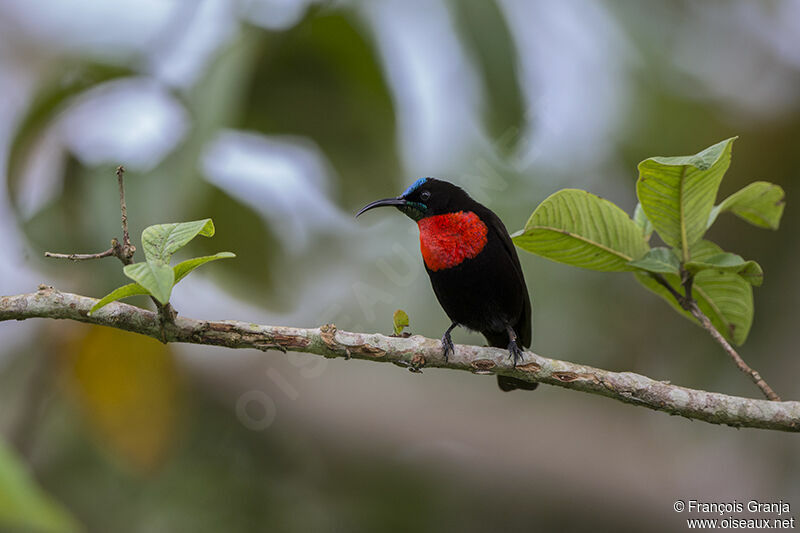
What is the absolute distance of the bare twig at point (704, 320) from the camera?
1.92 meters

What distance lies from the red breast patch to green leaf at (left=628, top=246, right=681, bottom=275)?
0.64 m

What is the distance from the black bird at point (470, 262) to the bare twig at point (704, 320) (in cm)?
57

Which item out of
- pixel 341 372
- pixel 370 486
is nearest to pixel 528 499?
pixel 370 486

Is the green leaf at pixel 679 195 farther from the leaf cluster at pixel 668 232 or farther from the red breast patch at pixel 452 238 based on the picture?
the red breast patch at pixel 452 238

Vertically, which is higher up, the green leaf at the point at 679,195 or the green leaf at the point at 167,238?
the green leaf at the point at 679,195

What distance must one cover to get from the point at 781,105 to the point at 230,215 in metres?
3.60

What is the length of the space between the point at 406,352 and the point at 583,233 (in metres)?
0.58

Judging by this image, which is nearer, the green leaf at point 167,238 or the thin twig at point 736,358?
the green leaf at point 167,238

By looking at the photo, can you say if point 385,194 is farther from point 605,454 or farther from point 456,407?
point 605,454

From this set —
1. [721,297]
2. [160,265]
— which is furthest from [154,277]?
[721,297]

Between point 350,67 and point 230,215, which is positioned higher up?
point 350,67

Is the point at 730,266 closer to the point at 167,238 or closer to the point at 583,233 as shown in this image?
the point at 583,233

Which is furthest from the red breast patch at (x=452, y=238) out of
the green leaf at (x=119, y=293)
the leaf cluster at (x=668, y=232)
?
the green leaf at (x=119, y=293)

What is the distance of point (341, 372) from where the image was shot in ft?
16.5
